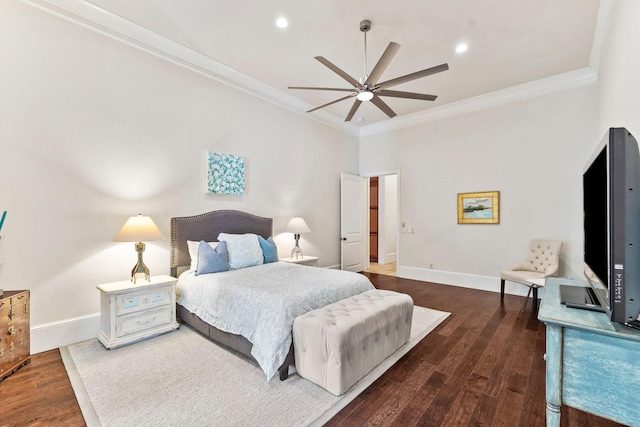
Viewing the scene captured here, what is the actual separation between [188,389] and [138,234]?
5.58 feet

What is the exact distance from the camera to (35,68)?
281cm

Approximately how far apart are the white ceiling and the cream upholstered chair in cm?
267

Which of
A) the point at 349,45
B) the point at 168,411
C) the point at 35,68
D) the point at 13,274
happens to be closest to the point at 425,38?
the point at 349,45

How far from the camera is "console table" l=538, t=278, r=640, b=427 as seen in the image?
3.61 feet

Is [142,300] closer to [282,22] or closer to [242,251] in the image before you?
[242,251]

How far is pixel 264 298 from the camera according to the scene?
99.3 inches

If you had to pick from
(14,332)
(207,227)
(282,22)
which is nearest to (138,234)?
(207,227)

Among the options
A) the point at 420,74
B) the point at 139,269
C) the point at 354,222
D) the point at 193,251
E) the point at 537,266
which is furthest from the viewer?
the point at 354,222

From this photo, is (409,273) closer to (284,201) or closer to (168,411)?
(284,201)

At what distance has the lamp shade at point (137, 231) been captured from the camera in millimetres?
3012

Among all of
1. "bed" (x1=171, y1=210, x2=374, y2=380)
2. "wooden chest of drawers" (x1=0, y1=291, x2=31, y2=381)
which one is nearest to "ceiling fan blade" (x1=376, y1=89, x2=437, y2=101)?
"bed" (x1=171, y1=210, x2=374, y2=380)

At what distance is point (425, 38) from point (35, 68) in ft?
13.9

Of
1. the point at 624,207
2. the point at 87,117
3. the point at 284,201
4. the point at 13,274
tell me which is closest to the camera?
the point at 624,207

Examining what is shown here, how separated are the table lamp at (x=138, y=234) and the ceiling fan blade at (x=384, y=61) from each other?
2.84 metres
